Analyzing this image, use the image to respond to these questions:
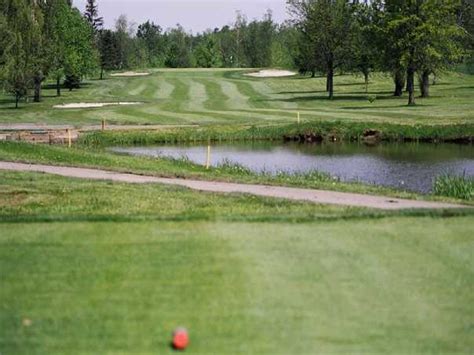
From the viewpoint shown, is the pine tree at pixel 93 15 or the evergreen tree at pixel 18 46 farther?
the pine tree at pixel 93 15

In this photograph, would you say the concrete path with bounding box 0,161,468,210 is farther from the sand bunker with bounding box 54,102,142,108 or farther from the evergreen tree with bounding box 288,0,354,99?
the evergreen tree with bounding box 288,0,354,99

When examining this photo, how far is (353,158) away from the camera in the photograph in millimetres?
31516

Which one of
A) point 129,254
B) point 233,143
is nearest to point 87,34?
point 233,143

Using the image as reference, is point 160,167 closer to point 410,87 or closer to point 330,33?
point 410,87

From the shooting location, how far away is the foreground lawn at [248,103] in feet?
148

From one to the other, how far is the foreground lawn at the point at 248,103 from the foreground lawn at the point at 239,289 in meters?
31.7

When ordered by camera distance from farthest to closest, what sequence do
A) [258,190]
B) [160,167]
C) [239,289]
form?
[160,167]
[258,190]
[239,289]

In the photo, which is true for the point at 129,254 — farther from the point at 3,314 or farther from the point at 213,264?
the point at 3,314

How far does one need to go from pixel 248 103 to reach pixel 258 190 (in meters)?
39.9

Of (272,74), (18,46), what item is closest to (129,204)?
(18,46)

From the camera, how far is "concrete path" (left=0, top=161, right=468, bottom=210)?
15727mm

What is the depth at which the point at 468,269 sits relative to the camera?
9.22 metres

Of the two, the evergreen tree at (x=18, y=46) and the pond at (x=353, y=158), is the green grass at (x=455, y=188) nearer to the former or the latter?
the pond at (x=353, y=158)

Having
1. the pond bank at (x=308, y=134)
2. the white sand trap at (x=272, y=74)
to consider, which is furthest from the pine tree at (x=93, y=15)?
the pond bank at (x=308, y=134)
